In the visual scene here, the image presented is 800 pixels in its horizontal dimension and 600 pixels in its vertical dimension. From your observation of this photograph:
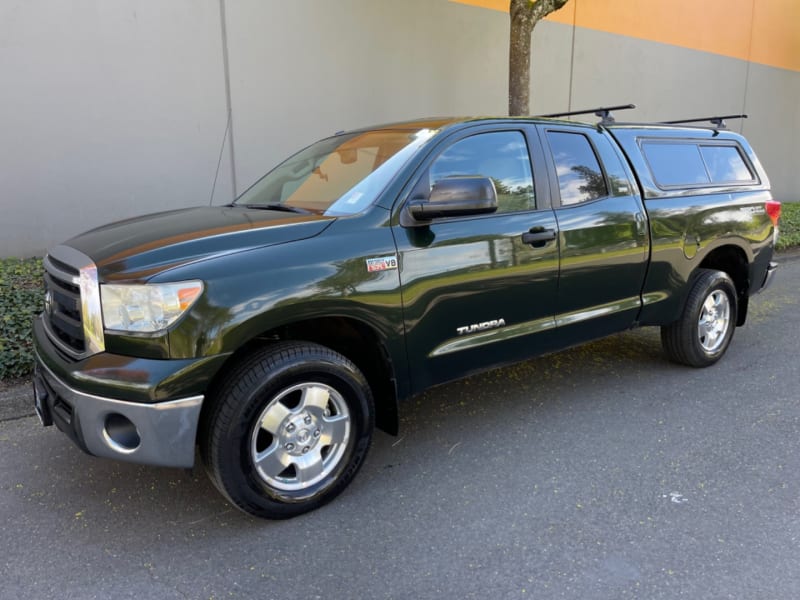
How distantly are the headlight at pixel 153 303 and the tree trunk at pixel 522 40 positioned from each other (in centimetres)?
572

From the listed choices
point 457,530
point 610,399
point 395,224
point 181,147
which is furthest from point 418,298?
point 181,147

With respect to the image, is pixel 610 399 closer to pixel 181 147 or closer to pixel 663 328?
pixel 663 328

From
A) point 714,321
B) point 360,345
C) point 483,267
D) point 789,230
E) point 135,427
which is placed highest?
point 483,267

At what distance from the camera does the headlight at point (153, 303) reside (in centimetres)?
246

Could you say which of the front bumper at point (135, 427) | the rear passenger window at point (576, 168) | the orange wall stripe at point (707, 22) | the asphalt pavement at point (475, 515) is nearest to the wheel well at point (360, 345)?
the asphalt pavement at point (475, 515)

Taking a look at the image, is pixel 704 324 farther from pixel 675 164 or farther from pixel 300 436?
pixel 300 436

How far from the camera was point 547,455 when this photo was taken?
346 centimetres

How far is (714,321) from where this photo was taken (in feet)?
16.0

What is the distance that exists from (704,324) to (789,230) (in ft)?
26.8

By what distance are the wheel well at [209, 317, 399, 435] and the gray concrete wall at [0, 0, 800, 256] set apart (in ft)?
16.0

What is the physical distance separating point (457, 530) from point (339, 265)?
4.39ft

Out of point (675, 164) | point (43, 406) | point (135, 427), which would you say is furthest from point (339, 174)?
point (675, 164)

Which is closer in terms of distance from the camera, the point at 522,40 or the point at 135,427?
the point at 135,427

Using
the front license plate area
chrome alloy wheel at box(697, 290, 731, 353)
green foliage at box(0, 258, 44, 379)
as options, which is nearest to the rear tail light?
chrome alloy wheel at box(697, 290, 731, 353)
